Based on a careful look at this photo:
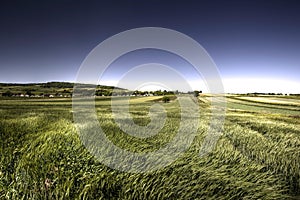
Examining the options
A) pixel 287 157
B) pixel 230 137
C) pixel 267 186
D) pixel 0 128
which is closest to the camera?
pixel 267 186

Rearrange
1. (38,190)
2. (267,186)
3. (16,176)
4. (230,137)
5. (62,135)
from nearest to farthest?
(38,190) < (16,176) < (267,186) < (62,135) < (230,137)

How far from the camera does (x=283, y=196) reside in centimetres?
451

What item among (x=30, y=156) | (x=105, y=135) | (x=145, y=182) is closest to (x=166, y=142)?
(x=105, y=135)

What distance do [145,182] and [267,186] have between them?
2679mm

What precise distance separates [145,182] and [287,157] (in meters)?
4.65

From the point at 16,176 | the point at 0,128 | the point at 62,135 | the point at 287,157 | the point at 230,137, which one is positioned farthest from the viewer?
the point at 230,137

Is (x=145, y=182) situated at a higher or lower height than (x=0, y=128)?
lower

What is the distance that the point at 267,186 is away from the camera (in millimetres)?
4676

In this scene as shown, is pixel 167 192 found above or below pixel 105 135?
below

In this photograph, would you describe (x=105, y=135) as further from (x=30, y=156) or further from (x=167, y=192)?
(x=167, y=192)

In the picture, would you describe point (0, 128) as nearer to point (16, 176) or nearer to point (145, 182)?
point (16, 176)

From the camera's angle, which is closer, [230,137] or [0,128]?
[0,128]

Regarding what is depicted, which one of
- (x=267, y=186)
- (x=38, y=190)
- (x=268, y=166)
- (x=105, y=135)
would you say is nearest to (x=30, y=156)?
(x=38, y=190)

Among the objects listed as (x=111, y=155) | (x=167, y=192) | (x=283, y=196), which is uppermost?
(x=111, y=155)
